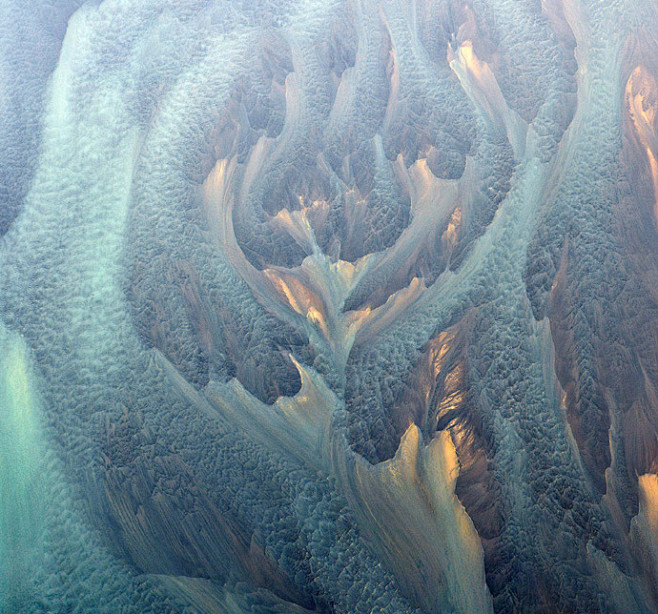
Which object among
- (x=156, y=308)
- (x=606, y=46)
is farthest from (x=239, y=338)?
(x=606, y=46)

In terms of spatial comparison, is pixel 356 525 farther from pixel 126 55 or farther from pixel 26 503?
pixel 126 55

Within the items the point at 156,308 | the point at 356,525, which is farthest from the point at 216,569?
the point at 156,308

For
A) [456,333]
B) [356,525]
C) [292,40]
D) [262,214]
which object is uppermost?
[292,40]

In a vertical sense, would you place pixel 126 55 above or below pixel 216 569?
above

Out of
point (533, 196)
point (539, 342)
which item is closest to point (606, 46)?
point (533, 196)

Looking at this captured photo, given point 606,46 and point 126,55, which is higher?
point 126,55

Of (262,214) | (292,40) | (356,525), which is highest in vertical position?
(292,40)

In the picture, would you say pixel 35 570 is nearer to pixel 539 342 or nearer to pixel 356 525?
pixel 356 525

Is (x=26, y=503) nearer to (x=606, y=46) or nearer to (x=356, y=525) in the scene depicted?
(x=356, y=525)
